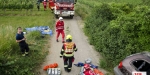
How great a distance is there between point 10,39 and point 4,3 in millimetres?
13837

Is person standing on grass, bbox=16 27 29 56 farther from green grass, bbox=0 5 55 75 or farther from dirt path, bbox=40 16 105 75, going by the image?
dirt path, bbox=40 16 105 75

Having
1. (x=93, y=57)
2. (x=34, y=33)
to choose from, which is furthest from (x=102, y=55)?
(x=34, y=33)

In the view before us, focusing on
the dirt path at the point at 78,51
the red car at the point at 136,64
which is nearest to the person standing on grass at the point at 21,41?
the dirt path at the point at 78,51

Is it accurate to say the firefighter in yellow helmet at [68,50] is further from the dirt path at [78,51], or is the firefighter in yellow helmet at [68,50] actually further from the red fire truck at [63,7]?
the red fire truck at [63,7]

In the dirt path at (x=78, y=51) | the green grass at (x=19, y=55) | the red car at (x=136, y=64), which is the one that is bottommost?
the dirt path at (x=78, y=51)

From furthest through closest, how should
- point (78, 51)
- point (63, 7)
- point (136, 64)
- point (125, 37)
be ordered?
point (63, 7)
point (78, 51)
point (125, 37)
point (136, 64)

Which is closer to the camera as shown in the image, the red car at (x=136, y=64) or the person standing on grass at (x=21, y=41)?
the red car at (x=136, y=64)

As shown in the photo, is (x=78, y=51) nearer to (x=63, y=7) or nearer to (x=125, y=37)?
(x=125, y=37)

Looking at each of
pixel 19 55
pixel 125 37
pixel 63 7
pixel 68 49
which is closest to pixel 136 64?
pixel 68 49

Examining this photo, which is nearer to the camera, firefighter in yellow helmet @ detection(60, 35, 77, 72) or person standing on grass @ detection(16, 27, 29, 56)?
firefighter in yellow helmet @ detection(60, 35, 77, 72)

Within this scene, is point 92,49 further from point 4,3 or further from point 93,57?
point 4,3

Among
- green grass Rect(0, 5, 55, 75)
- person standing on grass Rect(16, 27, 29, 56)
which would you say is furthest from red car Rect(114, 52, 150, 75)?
person standing on grass Rect(16, 27, 29, 56)

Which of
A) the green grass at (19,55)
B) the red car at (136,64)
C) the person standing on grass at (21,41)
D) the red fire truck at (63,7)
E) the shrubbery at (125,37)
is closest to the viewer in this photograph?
the red car at (136,64)

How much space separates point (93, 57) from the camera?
10570 mm
